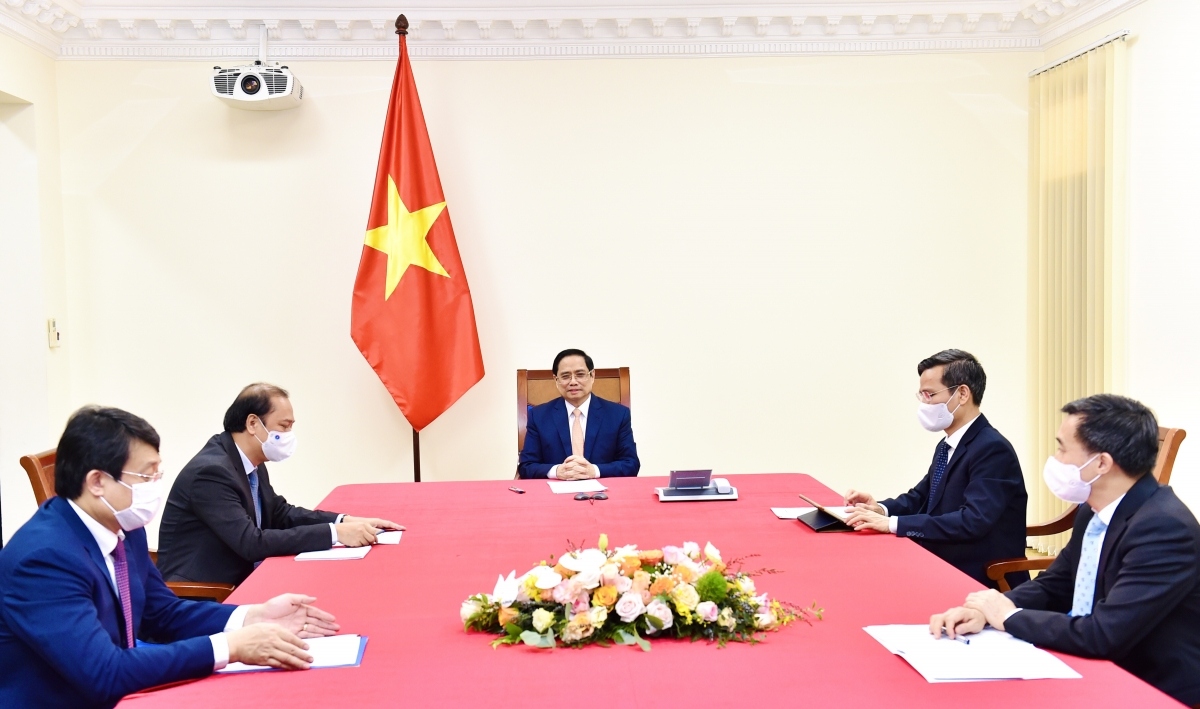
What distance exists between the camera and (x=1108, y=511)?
238cm

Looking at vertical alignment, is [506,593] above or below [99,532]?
below

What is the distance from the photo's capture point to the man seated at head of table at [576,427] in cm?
488

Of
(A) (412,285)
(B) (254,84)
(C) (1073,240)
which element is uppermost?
(B) (254,84)

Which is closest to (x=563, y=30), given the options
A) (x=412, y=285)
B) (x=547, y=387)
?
(x=412, y=285)

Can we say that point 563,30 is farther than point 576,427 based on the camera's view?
Yes

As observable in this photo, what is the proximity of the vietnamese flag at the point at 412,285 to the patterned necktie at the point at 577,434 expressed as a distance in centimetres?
89

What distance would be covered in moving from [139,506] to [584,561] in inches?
39.6

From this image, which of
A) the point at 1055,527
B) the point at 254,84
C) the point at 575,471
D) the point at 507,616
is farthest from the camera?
the point at 254,84

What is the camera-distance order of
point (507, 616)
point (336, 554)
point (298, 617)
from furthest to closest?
point (336, 554)
point (298, 617)
point (507, 616)

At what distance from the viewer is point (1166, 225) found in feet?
15.9

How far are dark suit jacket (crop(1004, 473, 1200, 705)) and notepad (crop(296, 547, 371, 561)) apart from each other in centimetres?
191

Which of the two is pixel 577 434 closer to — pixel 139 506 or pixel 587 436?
pixel 587 436

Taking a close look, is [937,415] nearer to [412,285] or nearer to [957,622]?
[957,622]

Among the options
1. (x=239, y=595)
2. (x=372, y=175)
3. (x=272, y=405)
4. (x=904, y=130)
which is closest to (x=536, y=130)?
(x=372, y=175)
